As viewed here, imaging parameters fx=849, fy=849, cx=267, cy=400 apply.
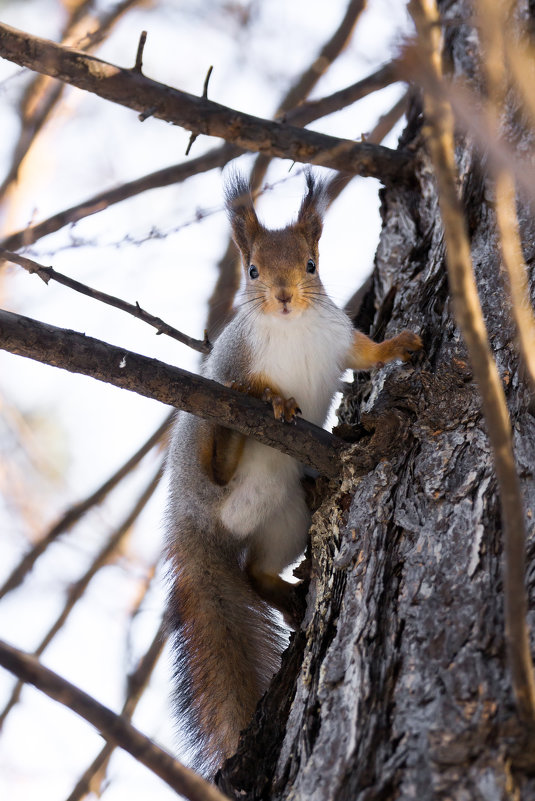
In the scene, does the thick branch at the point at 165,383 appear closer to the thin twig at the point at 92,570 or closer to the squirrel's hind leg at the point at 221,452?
the squirrel's hind leg at the point at 221,452

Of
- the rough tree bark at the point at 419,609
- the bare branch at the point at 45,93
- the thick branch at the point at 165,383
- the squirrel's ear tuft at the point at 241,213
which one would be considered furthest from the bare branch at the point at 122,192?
the rough tree bark at the point at 419,609

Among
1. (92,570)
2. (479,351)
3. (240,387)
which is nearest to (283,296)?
(240,387)

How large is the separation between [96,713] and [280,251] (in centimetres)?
182

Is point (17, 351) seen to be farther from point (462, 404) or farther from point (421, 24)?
point (421, 24)

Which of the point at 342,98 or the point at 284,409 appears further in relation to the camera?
the point at 342,98

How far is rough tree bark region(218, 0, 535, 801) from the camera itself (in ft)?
3.72

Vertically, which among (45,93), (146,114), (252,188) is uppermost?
(252,188)

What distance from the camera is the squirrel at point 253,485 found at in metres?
2.08

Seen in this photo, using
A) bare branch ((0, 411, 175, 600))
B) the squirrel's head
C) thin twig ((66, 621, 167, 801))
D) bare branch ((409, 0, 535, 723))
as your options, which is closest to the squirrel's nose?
the squirrel's head

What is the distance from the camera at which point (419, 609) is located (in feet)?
4.56

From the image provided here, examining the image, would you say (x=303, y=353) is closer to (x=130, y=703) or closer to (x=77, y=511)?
(x=77, y=511)

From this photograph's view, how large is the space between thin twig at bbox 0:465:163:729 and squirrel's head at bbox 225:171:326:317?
0.76 meters

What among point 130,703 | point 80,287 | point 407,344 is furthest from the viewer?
point 130,703

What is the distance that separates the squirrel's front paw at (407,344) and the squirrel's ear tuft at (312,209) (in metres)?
0.64
